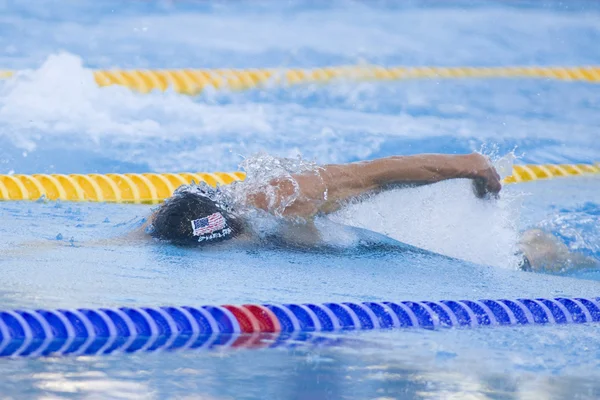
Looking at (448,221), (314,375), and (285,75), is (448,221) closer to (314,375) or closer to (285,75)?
(314,375)

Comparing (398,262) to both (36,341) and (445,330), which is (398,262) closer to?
(445,330)

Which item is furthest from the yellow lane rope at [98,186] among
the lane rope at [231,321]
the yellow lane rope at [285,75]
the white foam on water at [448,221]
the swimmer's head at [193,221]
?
the lane rope at [231,321]

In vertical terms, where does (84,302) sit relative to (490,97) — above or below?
below

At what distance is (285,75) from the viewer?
10.3 meters

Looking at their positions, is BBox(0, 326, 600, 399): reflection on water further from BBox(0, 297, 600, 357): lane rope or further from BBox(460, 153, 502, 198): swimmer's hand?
BBox(460, 153, 502, 198): swimmer's hand

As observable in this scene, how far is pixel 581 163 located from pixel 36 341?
648 cm

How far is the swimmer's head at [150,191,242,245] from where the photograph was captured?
3.85 metres

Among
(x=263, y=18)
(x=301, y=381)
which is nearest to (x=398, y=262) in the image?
(x=301, y=381)

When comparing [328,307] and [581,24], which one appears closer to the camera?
[328,307]

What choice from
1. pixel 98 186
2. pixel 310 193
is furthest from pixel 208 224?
pixel 98 186

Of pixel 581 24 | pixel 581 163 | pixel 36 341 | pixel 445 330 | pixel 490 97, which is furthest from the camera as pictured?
pixel 581 24

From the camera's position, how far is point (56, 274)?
3689 millimetres

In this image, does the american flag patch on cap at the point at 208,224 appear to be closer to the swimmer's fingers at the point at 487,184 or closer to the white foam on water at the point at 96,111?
the swimmer's fingers at the point at 487,184

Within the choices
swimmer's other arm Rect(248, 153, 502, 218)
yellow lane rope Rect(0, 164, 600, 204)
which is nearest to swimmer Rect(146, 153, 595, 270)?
swimmer's other arm Rect(248, 153, 502, 218)
